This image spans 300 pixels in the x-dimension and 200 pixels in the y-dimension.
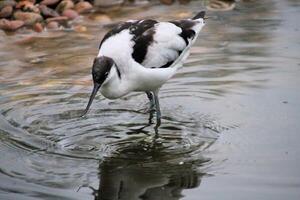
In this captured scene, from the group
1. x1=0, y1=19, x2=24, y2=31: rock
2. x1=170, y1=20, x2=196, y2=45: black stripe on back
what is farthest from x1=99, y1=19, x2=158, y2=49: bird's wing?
x1=0, y1=19, x2=24, y2=31: rock

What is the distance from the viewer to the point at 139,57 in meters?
6.31

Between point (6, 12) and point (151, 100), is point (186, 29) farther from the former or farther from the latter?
point (6, 12)

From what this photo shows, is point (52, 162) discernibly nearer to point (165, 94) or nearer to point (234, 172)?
point (234, 172)

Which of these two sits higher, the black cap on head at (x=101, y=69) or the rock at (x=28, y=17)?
the black cap on head at (x=101, y=69)

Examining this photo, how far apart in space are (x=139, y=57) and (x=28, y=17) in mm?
4463

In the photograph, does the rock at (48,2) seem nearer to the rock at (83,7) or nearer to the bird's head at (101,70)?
the rock at (83,7)

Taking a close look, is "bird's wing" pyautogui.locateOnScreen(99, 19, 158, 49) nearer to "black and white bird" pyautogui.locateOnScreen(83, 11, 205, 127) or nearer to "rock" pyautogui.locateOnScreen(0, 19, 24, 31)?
"black and white bird" pyautogui.locateOnScreen(83, 11, 205, 127)

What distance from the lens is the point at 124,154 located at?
5.77 meters

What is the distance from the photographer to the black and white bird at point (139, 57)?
600cm

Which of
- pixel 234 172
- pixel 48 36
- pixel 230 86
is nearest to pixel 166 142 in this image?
pixel 234 172

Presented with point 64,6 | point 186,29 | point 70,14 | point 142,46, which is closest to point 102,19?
point 70,14

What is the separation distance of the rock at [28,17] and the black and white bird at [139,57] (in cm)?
381

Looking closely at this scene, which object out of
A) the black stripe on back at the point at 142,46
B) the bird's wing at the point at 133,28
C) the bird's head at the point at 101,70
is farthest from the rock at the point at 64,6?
the bird's head at the point at 101,70

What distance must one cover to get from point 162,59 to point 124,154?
1.20 m
